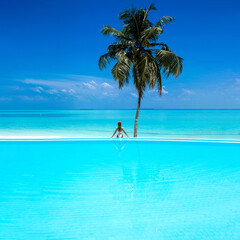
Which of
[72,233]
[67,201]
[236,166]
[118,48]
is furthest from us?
[118,48]

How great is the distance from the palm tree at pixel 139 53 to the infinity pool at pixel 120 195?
13.9 ft

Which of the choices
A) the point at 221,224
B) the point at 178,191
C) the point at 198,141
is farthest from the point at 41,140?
the point at 221,224

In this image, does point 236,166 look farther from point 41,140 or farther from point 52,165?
point 41,140

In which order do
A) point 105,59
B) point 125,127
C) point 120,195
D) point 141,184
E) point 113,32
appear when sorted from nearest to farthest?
point 120,195, point 141,184, point 113,32, point 105,59, point 125,127

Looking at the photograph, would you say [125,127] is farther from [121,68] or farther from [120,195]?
[120,195]

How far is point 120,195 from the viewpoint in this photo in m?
4.09

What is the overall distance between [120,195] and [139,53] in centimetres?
805

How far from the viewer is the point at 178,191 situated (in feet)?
14.0

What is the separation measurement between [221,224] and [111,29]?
9.51 m

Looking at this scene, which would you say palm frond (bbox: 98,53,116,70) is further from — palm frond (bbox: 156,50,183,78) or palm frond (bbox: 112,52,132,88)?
palm frond (bbox: 156,50,183,78)

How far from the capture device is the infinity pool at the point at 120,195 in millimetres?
3027

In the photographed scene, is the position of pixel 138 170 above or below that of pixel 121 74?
below

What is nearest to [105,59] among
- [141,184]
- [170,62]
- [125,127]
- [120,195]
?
[170,62]

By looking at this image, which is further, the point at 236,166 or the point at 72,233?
the point at 236,166
